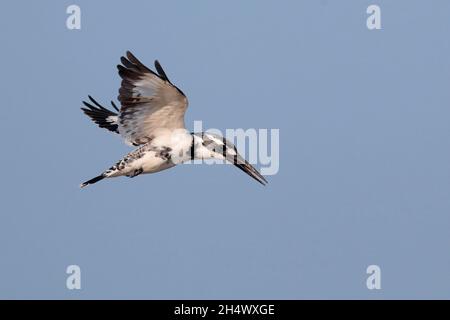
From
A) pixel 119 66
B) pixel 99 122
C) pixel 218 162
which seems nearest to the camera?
pixel 119 66

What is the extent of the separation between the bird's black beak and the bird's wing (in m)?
1.12

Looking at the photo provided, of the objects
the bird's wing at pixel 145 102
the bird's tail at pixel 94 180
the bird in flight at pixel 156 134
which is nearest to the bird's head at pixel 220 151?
the bird in flight at pixel 156 134

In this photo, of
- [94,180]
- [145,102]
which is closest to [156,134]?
[145,102]

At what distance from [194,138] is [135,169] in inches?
42.6

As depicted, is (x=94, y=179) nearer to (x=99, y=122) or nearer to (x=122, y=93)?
(x=122, y=93)

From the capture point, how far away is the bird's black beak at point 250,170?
54.7 ft

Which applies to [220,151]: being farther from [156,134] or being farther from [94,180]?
[94,180]

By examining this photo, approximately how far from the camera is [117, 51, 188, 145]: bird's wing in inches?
611

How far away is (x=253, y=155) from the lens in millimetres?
17219

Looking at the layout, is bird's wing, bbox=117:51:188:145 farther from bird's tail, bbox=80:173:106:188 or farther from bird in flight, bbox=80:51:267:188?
bird's tail, bbox=80:173:106:188

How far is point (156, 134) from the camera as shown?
1669 cm

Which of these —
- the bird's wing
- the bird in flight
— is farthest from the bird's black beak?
the bird's wing
